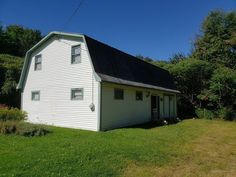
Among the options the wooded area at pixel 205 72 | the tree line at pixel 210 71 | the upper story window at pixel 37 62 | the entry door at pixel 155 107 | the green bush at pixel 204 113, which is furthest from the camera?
the green bush at pixel 204 113

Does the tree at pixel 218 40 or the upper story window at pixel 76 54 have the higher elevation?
the tree at pixel 218 40

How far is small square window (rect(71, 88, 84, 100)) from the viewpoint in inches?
568

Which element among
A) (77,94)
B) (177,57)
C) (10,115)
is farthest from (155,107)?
(177,57)

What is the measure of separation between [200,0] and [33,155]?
11148 mm

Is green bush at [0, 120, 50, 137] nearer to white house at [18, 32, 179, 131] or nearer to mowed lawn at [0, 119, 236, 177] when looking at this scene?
mowed lawn at [0, 119, 236, 177]

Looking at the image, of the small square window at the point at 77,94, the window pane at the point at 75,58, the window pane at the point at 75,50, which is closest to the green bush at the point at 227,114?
the small square window at the point at 77,94

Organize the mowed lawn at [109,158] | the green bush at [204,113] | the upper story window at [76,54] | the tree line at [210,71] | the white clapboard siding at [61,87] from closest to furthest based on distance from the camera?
the mowed lawn at [109,158], the white clapboard siding at [61,87], the upper story window at [76,54], the tree line at [210,71], the green bush at [204,113]

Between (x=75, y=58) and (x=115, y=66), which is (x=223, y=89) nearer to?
(x=115, y=66)

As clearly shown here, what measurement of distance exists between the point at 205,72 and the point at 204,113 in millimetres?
4859

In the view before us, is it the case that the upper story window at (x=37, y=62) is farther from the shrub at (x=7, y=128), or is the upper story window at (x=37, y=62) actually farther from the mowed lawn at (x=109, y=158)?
the mowed lawn at (x=109, y=158)

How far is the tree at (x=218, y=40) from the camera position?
3229 centimetres

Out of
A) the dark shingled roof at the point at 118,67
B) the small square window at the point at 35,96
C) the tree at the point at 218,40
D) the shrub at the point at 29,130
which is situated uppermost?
the tree at the point at 218,40

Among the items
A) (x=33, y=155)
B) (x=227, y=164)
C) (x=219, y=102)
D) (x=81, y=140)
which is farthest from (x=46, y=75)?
(x=219, y=102)

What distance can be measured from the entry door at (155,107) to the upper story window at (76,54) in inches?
310
